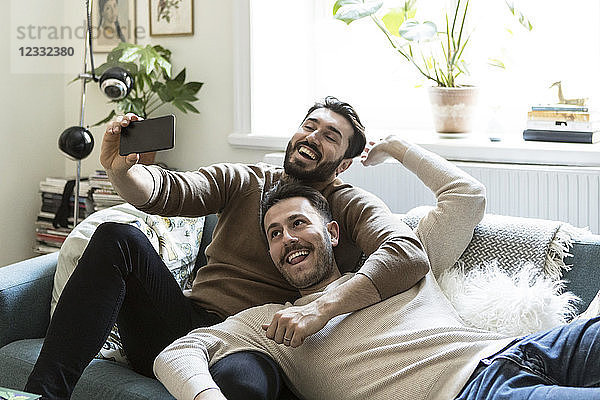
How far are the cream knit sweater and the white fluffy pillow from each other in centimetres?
8

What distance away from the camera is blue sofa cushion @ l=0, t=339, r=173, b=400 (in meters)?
2.04

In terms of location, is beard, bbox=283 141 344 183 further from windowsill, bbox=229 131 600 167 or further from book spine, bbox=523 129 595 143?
book spine, bbox=523 129 595 143

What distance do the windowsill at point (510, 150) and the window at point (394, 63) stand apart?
0.74 ft

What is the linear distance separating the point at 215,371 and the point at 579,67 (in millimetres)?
2063

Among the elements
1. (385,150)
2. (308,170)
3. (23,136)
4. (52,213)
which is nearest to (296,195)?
(308,170)

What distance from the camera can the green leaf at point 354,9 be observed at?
303cm

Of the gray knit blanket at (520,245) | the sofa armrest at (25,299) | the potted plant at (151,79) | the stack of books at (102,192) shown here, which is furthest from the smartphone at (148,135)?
the stack of books at (102,192)

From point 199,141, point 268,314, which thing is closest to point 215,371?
point 268,314

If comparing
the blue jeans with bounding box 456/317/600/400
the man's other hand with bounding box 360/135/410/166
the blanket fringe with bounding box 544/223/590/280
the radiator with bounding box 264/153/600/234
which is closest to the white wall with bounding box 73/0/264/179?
the radiator with bounding box 264/153/600/234

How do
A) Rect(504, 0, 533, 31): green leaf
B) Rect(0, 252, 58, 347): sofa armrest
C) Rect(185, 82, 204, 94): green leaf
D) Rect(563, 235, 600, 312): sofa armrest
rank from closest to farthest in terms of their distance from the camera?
Rect(563, 235, 600, 312): sofa armrest, Rect(0, 252, 58, 347): sofa armrest, Rect(504, 0, 533, 31): green leaf, Rect(185, 82, 204, 94): green leaf

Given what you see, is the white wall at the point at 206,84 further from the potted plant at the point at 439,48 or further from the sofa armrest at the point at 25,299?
the sofa armrest at the point at 25,299

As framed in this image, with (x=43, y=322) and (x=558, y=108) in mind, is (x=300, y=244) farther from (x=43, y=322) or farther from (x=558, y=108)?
(x=558, y=108)

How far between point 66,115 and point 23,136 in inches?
10.5

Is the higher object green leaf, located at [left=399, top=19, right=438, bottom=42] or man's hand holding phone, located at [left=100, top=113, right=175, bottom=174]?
green leaf, located at [left=399, top=19, right=438, bottom=42]
